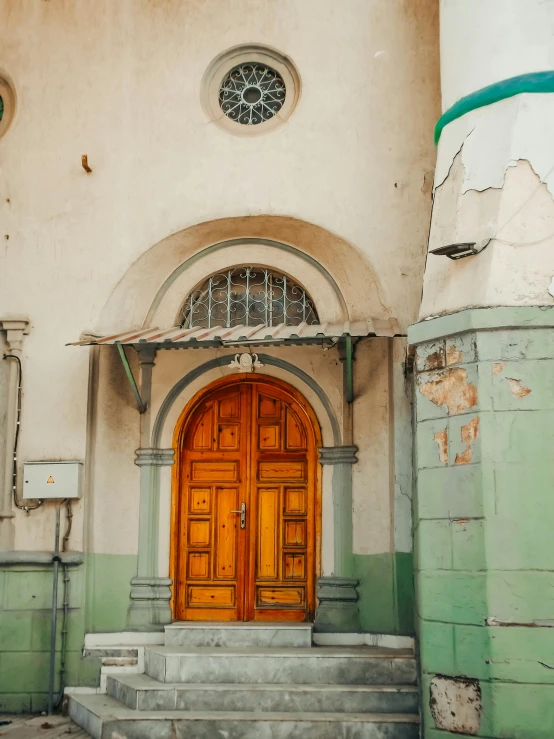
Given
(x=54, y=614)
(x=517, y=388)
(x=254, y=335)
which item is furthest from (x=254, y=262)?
(x=54, y=614)

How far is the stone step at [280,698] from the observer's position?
7.10 metres

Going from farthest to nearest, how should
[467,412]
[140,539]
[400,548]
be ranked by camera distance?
1. [140,539]
2. [400,548]
3. [467,412]

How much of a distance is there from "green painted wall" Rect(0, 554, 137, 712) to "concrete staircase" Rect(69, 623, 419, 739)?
429mm

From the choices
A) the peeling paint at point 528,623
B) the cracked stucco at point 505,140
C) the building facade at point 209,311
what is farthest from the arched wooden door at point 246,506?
the cracked stucco at point 505,140

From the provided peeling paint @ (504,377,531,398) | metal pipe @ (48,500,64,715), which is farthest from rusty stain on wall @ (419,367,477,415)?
metal pipe @ (48,500,64,715)

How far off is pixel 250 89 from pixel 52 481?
14.1 ft

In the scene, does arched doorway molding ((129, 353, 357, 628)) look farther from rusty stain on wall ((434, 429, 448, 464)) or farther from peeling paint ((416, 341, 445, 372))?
rusty stain on wall ((434, 429, 448, 464))

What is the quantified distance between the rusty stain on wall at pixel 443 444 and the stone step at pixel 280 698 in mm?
2122

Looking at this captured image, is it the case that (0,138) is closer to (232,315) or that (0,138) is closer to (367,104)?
(232,315)

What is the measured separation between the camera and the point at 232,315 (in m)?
→ 8.99

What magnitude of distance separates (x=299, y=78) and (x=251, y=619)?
5255 millimetres

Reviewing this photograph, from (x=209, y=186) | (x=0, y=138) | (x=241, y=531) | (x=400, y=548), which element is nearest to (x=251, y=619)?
(x=241, y=531)

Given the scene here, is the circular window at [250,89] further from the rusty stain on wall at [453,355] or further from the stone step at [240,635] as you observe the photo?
the stone step at [240,635]

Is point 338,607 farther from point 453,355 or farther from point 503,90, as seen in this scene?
point 503,90
